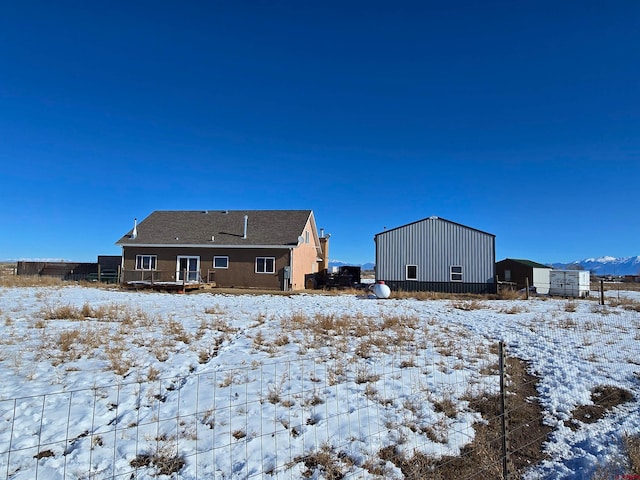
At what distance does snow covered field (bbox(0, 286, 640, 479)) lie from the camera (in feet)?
14.0

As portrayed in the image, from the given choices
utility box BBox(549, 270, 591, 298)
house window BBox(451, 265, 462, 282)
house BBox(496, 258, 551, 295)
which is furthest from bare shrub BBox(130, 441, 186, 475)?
house BBox(496, 258, 551, 295)

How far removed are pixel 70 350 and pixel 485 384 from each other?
26.6ft

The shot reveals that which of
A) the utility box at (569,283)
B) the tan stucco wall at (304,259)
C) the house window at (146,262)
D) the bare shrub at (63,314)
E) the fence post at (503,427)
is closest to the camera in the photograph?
the fence post at (503,427)

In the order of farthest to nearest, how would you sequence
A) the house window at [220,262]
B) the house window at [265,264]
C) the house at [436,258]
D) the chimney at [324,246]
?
the chimney at [324,246], the house window at [220,262], the house window at [265,264], the house at [436,258]

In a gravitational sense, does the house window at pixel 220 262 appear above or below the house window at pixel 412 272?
above

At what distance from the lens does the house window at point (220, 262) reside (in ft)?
94.0

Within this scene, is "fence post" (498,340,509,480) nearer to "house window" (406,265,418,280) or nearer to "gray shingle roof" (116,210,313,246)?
"gray shingle roof" (116,210,313,246)

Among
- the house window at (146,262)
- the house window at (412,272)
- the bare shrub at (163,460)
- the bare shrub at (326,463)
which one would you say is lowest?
the bare shrub at (326,463)

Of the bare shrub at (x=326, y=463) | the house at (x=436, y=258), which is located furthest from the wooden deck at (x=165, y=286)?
the bare shrub at (x=326, y=463)

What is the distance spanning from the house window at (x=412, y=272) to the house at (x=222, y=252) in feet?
27.4

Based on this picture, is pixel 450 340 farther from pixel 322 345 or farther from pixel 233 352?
pixel 233 352

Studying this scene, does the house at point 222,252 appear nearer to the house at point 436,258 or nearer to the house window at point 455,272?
the house at point 436,258

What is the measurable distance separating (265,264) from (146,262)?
379 inches

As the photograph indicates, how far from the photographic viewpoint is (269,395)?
5832 millimetres
